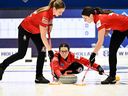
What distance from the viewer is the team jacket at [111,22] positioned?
438 centimetres

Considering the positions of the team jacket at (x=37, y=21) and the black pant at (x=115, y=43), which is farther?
the black pant at (x=115, y=43)

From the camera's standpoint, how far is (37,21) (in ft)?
15.2

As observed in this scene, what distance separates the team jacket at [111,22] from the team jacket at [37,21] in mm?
515

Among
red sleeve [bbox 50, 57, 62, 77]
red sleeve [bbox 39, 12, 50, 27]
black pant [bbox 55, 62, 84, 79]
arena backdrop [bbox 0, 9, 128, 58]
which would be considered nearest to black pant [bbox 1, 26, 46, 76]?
red sleeve [bbox 50, 57, 62, 77]

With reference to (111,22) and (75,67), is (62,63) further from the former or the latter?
(111,22)

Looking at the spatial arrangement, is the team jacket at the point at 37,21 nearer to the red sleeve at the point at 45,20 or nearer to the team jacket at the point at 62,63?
the red sleeve at the point at 45,20

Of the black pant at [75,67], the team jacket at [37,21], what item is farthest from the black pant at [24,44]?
the black pant at [75,67]

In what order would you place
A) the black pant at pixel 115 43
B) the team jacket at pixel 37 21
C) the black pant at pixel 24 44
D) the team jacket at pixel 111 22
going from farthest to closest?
the black pant at pixel 24 44, the black pant at pixel 115 43, the team jacket at pixel 37 21, the team jacket at pixel 111 22

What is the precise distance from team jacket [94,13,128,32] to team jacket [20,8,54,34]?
0.51m

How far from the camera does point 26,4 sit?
10391 millimetres

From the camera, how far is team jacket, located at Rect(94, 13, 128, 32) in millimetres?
4383

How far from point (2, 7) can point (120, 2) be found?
2.99m

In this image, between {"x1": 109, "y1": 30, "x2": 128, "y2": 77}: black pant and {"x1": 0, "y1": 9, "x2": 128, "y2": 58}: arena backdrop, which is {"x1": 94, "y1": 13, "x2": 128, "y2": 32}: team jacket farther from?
{"x1": 0, "y1": 9, "x2": 128, "y2": 58}: arena backdrop

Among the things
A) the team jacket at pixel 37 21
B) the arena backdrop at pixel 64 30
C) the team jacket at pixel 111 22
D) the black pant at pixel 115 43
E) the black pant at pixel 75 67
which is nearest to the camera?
the team jacket at pixel 111 22
